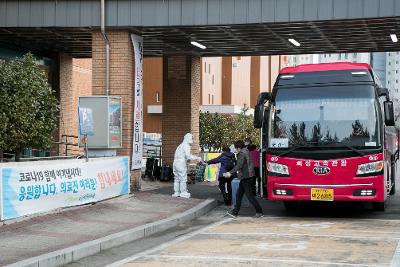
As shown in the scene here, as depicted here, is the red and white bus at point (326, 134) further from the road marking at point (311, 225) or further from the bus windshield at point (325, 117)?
the road marking at point (311, 225)

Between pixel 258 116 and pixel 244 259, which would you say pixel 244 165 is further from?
pixel 244 259

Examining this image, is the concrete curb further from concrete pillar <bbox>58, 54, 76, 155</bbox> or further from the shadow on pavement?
concrete pillar <bbox>58, 54, 76, 155</bbox>

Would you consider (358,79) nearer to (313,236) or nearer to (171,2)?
(313,236)

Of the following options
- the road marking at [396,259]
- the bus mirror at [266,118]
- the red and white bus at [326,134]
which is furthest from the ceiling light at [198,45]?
the road marking at [396,259]

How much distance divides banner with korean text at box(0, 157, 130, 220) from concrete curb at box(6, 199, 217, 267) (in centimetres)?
196

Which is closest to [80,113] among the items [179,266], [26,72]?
[26,72]

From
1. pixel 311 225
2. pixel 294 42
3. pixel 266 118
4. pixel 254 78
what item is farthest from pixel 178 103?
pixel 254 78

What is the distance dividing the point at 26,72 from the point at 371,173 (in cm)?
979

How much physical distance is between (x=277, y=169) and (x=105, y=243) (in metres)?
4.73

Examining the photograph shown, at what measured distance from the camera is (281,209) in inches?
628

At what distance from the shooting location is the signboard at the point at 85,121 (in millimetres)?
16125

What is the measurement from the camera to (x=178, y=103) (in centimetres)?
2284

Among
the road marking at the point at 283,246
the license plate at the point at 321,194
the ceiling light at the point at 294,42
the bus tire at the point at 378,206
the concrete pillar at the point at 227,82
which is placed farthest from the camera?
the concrete pillar at the point at 227,82

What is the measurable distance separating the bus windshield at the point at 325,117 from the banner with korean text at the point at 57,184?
4013mm
